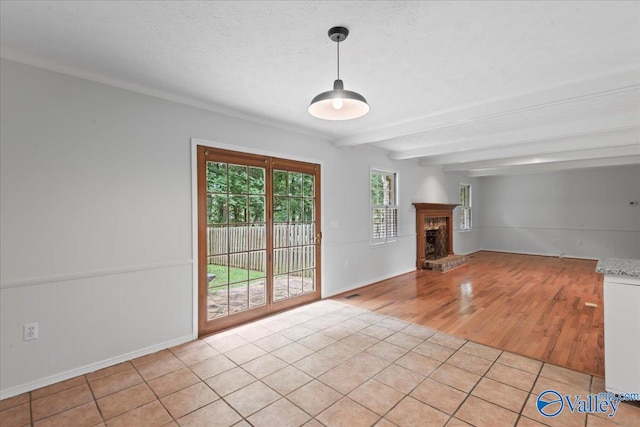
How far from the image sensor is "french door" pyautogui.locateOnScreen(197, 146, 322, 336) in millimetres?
3414

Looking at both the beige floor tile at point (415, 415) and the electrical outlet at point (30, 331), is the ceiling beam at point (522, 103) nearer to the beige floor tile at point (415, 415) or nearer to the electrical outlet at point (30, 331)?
the beige floor tile at point (415, 415)

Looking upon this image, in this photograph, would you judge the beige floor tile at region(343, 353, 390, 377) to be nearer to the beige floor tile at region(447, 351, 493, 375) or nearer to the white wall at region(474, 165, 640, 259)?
the beige floor tile at region(447, 351, 493, 375)

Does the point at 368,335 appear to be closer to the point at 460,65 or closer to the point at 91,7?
the point at 460,65

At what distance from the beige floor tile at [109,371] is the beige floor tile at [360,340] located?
6.64 ft

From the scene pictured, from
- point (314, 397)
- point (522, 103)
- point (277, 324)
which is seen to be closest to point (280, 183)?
point (277, 324)

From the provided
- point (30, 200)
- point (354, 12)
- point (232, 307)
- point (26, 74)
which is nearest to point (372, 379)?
point (232, 307)

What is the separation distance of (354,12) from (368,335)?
298 cm

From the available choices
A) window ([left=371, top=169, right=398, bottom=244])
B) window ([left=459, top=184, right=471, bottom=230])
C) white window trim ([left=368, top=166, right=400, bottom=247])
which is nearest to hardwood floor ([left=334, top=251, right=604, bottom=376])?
white window trim ([left=368, top=166, right=400, bottom=247])

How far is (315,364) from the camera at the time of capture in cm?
270

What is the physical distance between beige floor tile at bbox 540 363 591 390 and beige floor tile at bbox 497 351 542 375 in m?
0.05

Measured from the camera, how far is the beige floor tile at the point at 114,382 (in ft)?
7.63

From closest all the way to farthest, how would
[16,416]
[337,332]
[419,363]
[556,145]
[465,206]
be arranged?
[16,416]
[419,363]
[337,332]
[556,145]
[465,206]

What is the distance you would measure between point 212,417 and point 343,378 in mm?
1024

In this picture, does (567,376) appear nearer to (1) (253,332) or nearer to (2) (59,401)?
(1) (253,332)
